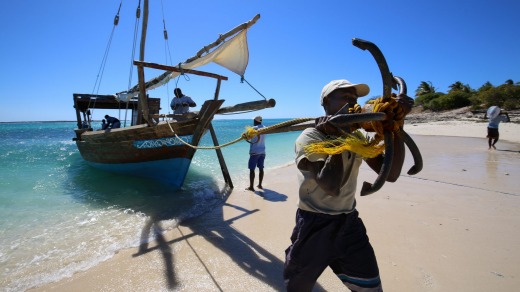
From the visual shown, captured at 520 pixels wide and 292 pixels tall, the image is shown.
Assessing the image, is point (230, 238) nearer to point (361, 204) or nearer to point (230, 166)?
point (361, 204)

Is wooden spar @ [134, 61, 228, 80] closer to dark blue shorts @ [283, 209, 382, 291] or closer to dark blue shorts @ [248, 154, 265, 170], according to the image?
dark blue shorts @ [248, 154, 265, 170]

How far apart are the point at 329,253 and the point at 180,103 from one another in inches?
241

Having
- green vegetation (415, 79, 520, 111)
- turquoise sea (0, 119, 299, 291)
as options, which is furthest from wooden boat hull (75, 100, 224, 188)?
green vegetation (415, 79, 520, 111)

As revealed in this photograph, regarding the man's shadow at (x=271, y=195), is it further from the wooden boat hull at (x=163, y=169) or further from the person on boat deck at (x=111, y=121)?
the person on boat deck at (x=111, y=121)

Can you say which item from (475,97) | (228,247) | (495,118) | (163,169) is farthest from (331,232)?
(475,97)

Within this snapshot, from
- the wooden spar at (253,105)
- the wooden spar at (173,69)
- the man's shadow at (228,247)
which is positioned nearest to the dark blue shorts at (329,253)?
the man's shadow at (228,247)

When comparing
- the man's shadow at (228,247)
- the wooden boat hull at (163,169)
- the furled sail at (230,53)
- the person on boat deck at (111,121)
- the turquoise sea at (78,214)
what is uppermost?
the furled sail at (230,53)

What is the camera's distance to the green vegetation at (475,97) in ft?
91.8

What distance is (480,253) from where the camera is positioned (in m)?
3.00

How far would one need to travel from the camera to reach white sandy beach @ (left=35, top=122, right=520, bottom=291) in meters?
→ 2.70

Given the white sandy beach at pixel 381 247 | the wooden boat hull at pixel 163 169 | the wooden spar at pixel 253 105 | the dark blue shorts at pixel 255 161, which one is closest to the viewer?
the white sandy beach at pixel 381 247

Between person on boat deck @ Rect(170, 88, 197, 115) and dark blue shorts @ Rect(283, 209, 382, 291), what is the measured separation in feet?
19.3

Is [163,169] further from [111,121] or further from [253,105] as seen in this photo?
[253,105]

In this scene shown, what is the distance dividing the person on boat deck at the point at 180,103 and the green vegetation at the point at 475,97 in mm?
32968
